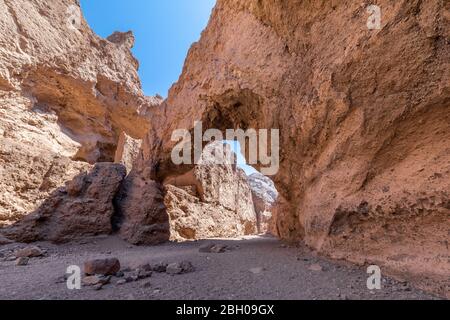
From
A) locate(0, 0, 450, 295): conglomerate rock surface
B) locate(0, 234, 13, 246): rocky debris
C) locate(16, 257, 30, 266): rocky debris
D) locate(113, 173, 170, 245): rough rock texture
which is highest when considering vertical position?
locate(0, 0, 450, 295): conglomerate rock surface

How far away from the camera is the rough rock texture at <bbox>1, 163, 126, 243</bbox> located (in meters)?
4.85

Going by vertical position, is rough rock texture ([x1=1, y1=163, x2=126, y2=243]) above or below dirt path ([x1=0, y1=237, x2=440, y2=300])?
above

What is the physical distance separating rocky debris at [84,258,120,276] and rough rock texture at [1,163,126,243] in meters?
3.12

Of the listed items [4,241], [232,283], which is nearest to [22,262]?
[4,241]

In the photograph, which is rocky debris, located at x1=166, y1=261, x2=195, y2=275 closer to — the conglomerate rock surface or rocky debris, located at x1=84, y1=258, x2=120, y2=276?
rocky debris, located at x1=84, y1=258, x2=120, y2=276

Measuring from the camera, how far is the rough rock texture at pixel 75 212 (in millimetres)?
4848

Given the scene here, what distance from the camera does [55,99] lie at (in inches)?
361

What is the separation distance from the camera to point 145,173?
21.0ft

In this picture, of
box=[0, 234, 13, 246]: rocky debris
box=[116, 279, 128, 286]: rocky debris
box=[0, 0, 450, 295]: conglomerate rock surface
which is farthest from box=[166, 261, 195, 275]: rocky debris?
box=[0, 234, 13, 246]: rocky debris

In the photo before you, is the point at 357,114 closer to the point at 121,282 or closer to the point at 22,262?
the point at 121,282

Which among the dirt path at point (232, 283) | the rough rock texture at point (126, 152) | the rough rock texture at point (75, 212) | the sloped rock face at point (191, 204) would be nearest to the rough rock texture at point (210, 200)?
the sloped rock face at point (191, 204)

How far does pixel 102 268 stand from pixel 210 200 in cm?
789

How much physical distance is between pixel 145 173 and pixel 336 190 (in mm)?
4894
